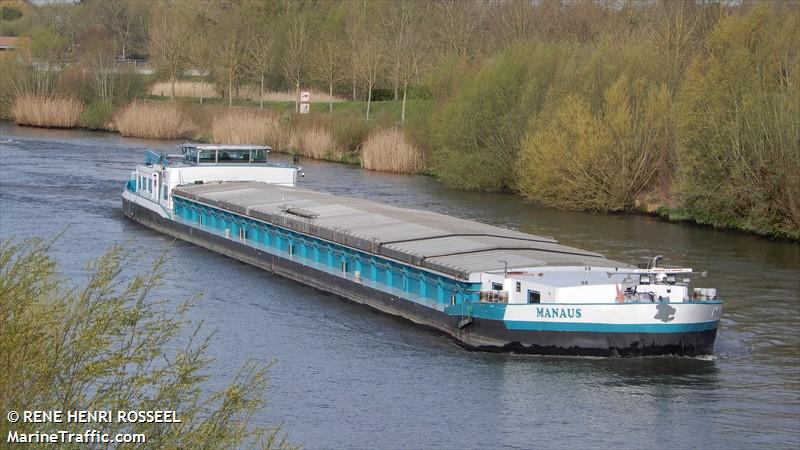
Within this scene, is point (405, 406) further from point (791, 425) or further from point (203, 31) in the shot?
point (203, 31)

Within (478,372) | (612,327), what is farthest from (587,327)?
(478,372)

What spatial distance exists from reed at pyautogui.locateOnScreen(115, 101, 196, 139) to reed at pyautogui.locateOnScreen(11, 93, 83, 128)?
539cm

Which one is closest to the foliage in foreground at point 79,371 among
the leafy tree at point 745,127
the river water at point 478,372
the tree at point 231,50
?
the river water at point 478,372

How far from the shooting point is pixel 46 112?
Answer: 248 ft

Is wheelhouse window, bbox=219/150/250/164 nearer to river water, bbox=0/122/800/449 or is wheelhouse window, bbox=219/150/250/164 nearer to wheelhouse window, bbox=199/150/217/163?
wheelhouse window, bbox=199/150/217/163

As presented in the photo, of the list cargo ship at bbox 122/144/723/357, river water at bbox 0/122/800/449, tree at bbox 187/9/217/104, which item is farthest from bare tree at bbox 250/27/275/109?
river water at bbox 0/122/800/449

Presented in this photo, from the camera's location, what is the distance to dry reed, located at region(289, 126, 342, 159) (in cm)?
6278

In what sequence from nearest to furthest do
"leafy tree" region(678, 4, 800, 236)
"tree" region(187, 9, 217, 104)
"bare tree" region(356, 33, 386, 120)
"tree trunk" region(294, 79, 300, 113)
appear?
"leafy tree" region(678, 4, 800, 236) → "bare tree" region(356, 33, 386, 120) → "tree trunk" region(294, 79, 300, 113) → "tree" region(187, 9, 217, 104)

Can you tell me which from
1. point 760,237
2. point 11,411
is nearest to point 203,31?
point 760,237

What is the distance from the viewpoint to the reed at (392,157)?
57.6 m

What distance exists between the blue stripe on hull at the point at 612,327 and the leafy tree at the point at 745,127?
1855cm

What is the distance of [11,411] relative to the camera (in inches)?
352

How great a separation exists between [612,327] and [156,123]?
173ft

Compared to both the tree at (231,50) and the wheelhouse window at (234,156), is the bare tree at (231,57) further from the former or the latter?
the wheelhouse window at (234,156)
